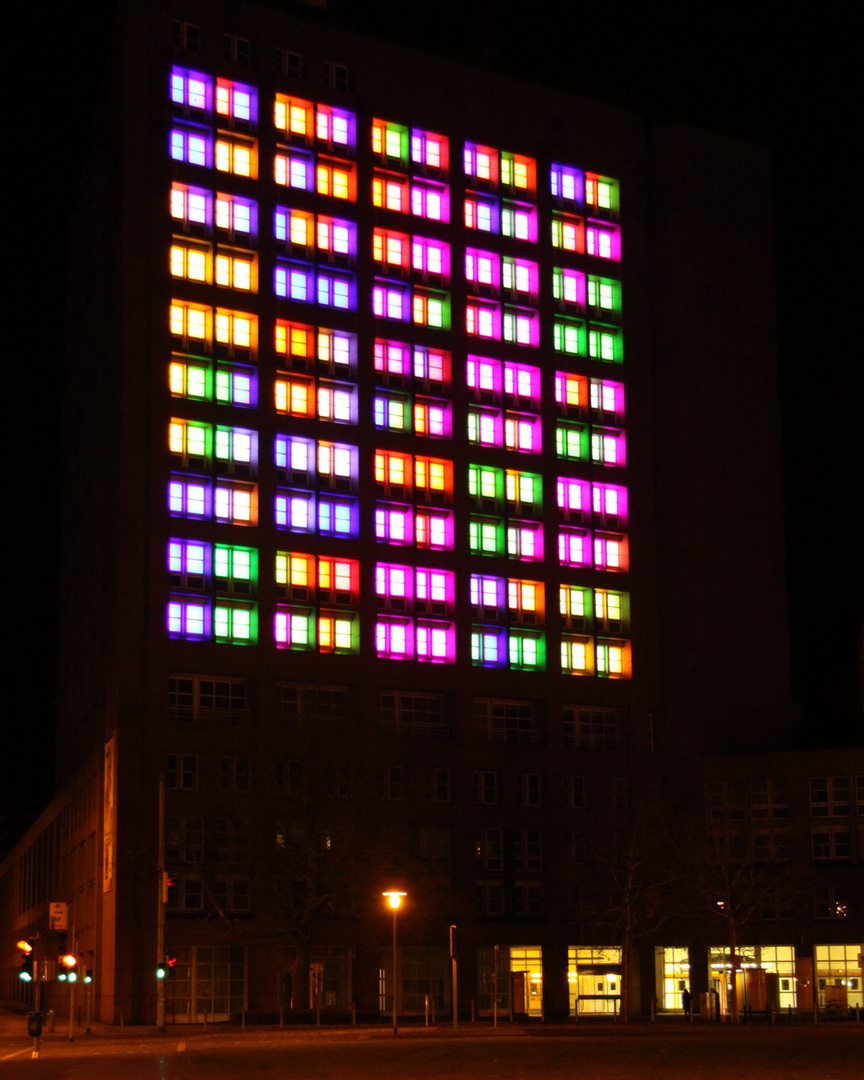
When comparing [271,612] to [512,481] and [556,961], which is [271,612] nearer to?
[512,481]

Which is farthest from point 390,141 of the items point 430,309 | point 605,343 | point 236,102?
point 605,343

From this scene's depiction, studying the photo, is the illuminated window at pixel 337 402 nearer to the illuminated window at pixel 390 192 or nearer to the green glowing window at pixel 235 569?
the green glowing window at pixel 235 569

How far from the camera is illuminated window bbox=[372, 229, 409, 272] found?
4166 inches

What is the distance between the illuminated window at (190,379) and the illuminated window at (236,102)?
15979mm

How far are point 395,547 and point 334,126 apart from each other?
27.7m

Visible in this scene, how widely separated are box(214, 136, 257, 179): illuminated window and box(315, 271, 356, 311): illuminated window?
25.4ft

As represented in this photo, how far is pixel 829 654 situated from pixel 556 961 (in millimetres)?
51194

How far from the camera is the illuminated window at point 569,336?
110m

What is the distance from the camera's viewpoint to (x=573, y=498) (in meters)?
109

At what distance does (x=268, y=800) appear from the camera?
86.6 metres

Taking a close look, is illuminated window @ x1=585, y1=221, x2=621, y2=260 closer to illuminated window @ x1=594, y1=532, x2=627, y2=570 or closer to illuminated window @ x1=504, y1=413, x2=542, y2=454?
illuminated window @ x1=504, y1=413, x2=542, y2=454

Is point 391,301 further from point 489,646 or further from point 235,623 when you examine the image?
point 235,623

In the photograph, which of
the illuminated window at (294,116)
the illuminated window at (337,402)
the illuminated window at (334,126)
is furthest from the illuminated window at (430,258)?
the illuminated window at (337,402)

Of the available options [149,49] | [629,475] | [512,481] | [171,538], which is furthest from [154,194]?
[629,475]
